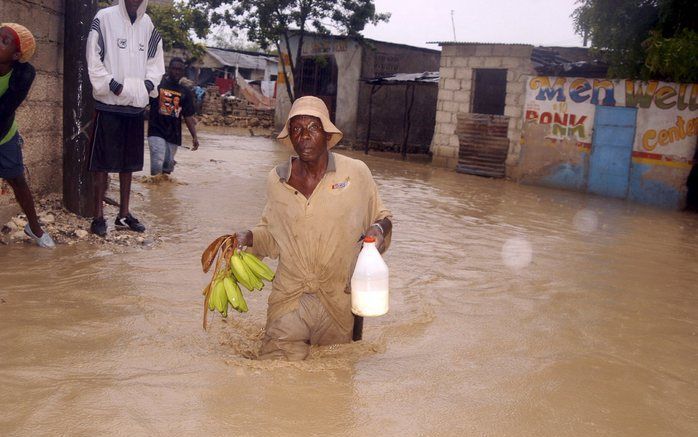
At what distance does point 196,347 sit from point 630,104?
11352 mm

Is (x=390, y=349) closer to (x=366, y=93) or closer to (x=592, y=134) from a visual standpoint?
(x=592, y=134)

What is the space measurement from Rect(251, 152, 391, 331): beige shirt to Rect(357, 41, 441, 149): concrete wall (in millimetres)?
19393

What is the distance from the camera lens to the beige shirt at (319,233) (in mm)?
3473

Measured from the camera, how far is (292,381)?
10.9 feet

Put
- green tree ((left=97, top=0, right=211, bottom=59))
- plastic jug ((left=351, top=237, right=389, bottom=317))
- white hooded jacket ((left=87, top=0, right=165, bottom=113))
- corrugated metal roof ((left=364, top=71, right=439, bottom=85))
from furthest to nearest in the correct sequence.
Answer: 1. green tree ((left=97, top=0, right=211, bottom=59))
2. corrugated metal roof ((left=364, top=71, right=439, bottom=85))
3. white hooded jacket ((left=87, top=0, right=165, bottom=113))
4. plastic jug ((left=351, top=237, right=389, bottom=317))

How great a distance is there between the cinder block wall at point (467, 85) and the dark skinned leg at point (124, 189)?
35.7 ft

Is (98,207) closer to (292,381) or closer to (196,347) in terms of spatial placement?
(196,347)

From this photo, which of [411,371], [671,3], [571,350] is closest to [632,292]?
[571,350]

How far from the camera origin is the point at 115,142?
607 centimetres

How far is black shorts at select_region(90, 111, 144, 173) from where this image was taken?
6.00m

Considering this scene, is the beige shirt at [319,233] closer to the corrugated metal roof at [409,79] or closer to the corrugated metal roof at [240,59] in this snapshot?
the corrugated metal roof at [409,79]

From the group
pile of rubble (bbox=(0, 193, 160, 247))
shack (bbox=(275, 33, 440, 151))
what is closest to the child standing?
pile of rubble (bbox=(0, 193, 160, 247))

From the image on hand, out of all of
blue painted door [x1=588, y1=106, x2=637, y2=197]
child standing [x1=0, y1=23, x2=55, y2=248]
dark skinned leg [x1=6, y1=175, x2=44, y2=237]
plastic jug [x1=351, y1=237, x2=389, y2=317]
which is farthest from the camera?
blue painted door [x1=588, y1=106, x2=637, y2=197]

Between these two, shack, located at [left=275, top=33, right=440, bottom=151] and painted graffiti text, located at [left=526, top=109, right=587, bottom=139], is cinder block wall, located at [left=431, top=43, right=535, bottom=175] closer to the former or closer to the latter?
painted graffiti text, located at [left=526, top=109, right=587, bottom=139]
